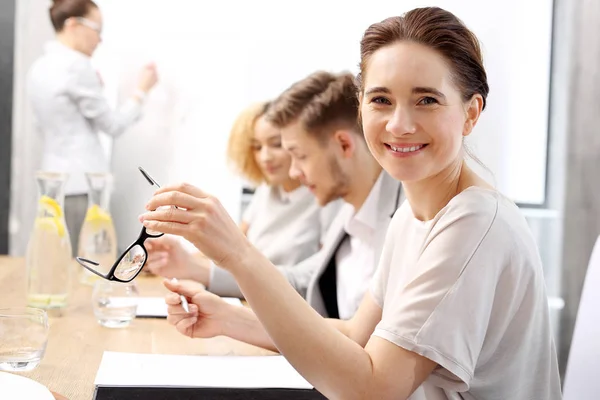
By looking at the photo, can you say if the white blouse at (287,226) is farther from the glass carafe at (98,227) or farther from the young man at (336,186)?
the glass carafe at (98,227)

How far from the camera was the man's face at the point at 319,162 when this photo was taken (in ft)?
6.64

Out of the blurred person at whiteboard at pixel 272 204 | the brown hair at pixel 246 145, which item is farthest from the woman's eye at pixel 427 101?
the brown hair at pixel 246 145

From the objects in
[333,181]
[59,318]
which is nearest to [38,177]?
[59,318]

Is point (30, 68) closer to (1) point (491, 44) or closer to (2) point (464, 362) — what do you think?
(1) point (491, 44)

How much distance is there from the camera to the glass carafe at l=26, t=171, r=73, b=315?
165cm

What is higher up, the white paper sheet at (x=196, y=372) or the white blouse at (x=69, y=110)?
the white blouse at (x=69, y=110)

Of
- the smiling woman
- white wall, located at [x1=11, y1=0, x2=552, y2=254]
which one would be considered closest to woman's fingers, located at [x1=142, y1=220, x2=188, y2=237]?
the smiling woman

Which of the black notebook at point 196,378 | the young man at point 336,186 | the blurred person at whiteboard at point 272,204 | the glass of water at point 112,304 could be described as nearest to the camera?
the black notebook at point 196,378

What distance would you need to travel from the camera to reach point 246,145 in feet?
9.56

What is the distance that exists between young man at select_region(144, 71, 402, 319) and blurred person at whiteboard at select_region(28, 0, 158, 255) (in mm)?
1800

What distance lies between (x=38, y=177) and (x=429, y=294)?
1038 mm

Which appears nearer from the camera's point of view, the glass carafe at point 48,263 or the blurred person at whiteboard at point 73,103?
the glass carafe at point 48,263

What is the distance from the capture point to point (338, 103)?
206 centimetres

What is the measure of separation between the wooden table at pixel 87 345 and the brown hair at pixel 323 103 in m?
0.72
